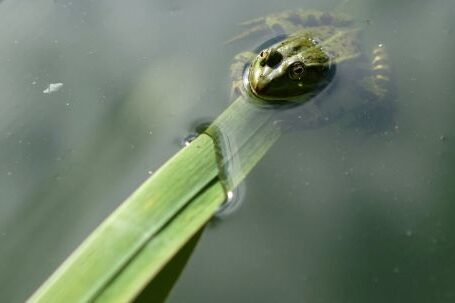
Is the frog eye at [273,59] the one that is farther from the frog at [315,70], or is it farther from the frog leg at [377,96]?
the frog leg at [377,96]

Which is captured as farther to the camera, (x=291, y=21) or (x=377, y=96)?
(x=291, y=21)

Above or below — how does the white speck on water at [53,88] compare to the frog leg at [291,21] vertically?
above

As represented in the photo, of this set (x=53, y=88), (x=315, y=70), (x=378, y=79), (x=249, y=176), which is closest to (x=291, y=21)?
(x=315, y=70)

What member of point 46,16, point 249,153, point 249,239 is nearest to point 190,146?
point 249,153

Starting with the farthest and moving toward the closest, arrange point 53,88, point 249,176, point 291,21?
point 291,21, point 53,88, point 249,176

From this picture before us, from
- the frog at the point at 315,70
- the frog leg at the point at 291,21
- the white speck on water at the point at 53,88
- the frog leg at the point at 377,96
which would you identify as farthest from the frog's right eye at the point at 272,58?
the white speck on water at the point at 53,88

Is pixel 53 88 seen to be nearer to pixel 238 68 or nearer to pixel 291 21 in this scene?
pixel 238 68
